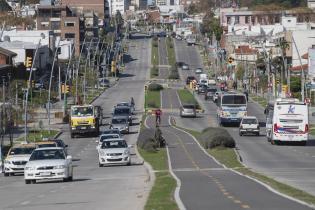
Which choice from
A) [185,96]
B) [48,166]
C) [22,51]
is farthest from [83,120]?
[22,51]

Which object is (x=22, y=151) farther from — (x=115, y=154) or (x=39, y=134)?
(x=39, y=134)

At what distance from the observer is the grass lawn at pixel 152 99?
433 ft

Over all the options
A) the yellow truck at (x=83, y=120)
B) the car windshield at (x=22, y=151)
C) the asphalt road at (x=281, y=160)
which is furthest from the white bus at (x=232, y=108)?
the car windshield at (x=22, y=151)

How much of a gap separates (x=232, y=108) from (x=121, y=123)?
363 inches

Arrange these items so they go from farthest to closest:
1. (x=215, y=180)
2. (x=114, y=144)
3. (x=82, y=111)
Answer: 1. (x=82, y=111)
2. (x=114, y=144)
3. (x=215, y=180)

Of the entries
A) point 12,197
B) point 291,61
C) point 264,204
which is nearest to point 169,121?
point 291,61

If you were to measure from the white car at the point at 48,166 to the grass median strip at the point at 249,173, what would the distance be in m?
6.94

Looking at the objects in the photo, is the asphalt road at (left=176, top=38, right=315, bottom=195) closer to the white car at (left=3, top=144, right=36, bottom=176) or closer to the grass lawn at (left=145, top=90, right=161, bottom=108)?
the white car at (left=3, top=144, right=36, bottom=176)

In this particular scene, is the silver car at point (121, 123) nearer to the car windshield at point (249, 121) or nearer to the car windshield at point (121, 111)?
the car windshield at point (121, 111)

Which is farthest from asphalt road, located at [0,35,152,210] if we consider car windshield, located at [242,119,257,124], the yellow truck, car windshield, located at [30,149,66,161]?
car windshield, located at [242,119,257,124]

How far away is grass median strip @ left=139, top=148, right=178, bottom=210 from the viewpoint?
90.7 feet

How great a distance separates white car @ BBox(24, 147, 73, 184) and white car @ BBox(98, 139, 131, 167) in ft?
40.7

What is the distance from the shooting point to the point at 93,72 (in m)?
168

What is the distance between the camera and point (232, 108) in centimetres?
9325
